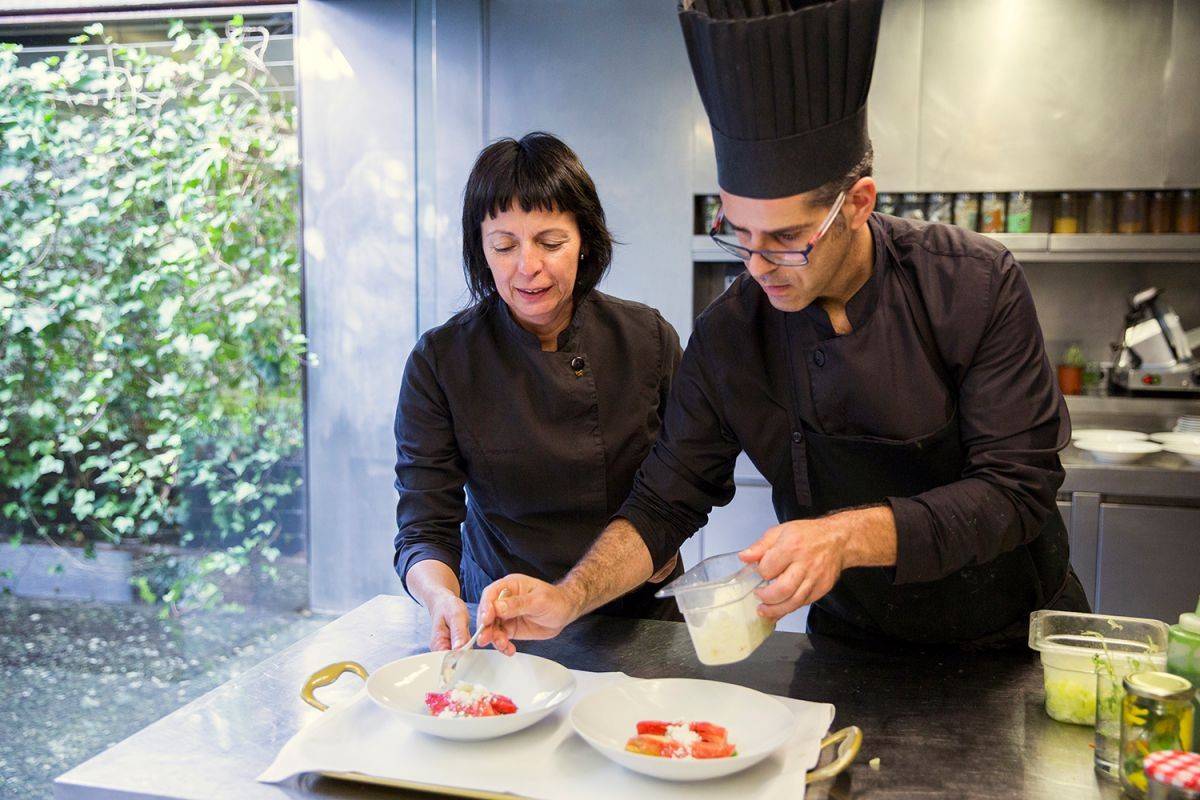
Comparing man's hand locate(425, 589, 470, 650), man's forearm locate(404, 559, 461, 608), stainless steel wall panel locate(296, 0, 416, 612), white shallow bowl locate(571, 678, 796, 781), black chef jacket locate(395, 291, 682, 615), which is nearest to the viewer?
white shallow bowl locate(571, 678, 796, 781)

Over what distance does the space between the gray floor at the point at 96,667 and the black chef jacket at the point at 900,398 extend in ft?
8.51

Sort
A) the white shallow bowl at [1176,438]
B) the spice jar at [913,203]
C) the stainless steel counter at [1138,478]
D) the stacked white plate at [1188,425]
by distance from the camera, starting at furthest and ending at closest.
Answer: the spice jar at [913,203]
the stacked white plate at [1188,425]
the white shallow bowl at [1176,438]
the stainless steel counter at [1138,478]

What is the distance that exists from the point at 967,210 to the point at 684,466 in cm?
236

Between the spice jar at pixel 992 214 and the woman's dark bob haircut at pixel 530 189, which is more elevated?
the spice jar at pixel 992 214

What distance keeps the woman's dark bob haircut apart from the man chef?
29cm

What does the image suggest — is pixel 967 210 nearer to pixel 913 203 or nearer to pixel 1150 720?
pixel 913 203

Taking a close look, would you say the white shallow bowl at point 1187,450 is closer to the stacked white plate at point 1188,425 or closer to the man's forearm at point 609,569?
the stacked white plate at point 1188,425

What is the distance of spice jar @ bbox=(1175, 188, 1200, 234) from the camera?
3.58 meters

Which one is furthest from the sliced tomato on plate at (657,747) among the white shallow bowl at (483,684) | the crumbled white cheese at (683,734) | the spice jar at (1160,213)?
the spice jar at (1160,213)

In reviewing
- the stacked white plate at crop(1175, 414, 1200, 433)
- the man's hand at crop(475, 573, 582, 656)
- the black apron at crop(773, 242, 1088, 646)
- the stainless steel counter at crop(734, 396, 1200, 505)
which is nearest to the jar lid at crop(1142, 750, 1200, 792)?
the black apron at crop(773, 242, 1088, 646)

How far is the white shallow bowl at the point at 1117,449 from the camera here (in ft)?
10.4

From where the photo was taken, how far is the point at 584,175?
1.88 metres

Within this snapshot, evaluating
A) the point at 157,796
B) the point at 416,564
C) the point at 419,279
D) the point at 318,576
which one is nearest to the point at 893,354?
the point at 416,564

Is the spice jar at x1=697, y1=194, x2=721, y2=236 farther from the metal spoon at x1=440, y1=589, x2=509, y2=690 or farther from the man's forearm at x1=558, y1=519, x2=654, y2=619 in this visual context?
the metal spoon at x1=440, y1=589, x2=509, y2=690
